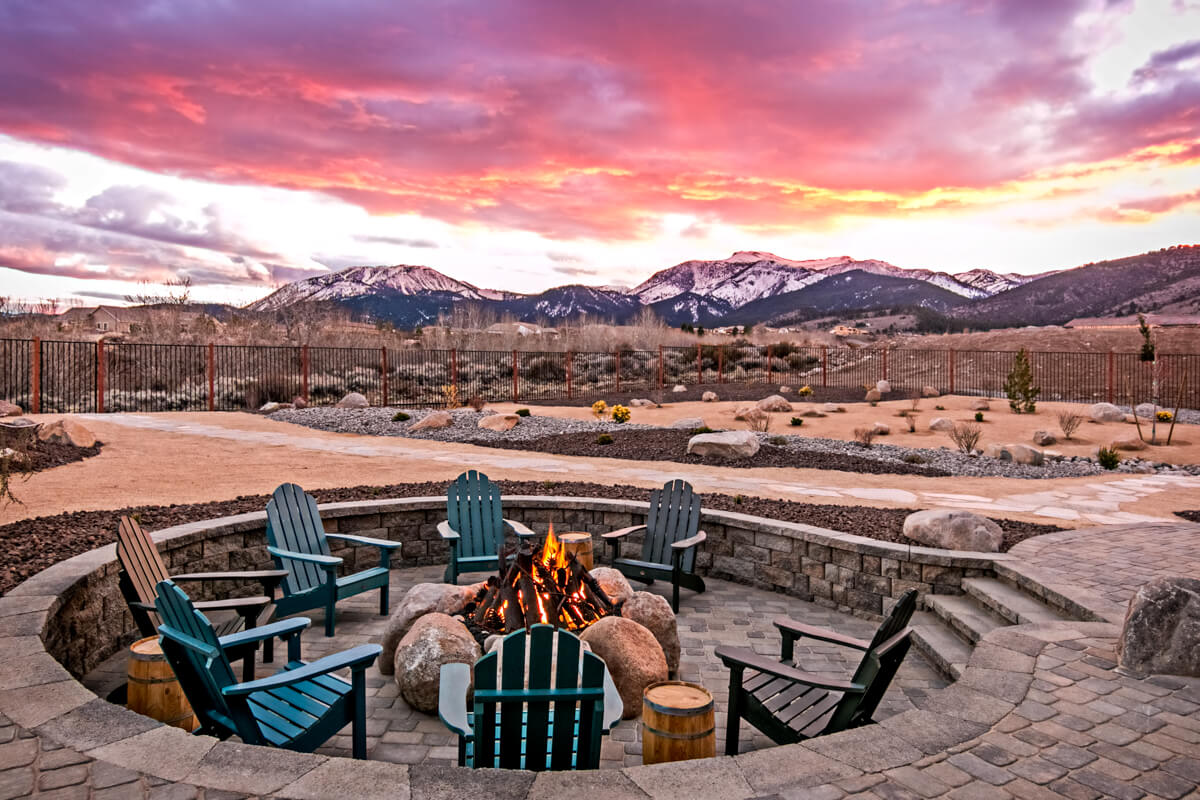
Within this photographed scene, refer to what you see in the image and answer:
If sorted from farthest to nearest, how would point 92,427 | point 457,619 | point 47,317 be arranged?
point 47,317
point 92,427
point 457,619

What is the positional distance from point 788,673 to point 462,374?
27.3m

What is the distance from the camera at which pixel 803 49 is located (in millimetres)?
9914

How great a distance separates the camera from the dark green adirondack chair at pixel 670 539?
5270mm

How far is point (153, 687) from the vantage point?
122 inches

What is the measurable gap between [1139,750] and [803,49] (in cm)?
979

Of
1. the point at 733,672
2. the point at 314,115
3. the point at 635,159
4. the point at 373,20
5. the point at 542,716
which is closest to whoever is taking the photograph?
the point at 542,716

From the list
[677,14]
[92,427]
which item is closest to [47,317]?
[92,427]

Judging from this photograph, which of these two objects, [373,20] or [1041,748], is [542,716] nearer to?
[1041,748]

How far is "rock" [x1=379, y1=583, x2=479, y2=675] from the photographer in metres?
3.88

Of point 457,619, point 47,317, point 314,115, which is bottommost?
point 457,619

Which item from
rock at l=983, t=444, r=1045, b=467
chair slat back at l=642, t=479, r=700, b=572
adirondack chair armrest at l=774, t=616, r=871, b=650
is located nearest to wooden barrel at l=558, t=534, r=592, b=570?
chair slat back at l=642, t=479, r=700, b=572

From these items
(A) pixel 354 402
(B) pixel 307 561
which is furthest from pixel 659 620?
(A) pixel 354 402

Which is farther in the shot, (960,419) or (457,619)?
(960,419)

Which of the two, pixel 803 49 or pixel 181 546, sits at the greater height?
pixel 803 49
